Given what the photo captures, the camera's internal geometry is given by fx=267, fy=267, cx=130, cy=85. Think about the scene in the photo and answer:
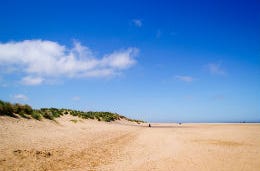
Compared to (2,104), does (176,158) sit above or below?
below

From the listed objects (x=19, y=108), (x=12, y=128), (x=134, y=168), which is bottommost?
(x=134, y=168)

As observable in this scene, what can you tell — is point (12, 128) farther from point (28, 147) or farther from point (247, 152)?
point (247, 152)

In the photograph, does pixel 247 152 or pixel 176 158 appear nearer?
pixel 176 158

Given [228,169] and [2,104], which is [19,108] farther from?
[228,169]

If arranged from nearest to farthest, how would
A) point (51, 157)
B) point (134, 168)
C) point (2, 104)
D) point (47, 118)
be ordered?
point (134, 168) → point (51, 157) → point (2, 104) → point (47, 118)

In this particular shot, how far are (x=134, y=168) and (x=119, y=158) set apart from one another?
238 centimetres

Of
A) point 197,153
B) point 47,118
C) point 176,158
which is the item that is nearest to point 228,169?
point 176,158

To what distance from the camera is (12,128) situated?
1692cm

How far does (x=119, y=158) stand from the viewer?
46.4ft

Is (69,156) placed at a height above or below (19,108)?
below

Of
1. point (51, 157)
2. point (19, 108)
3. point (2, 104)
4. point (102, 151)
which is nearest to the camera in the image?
point (51, 157)

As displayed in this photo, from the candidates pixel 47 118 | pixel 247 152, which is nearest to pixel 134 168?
pixel 247 152

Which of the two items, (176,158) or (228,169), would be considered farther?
(176,158)

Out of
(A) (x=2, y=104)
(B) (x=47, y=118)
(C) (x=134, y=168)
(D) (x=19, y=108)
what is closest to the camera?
(C) (x=134, y=168)
